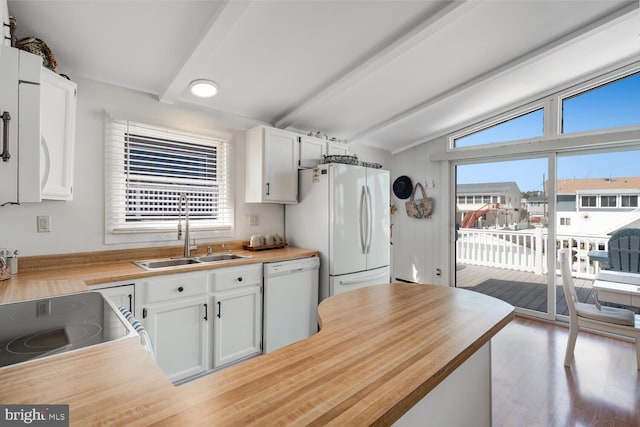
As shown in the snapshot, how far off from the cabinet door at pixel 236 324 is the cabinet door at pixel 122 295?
1.89 feet

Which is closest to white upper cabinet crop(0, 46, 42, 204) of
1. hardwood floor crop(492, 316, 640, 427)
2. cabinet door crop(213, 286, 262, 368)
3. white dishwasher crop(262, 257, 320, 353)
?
cabinet door crop(213, 286, 262, 368)

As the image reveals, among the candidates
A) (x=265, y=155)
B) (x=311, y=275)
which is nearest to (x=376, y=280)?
(x=311, y=275)

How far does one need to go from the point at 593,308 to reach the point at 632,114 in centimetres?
214

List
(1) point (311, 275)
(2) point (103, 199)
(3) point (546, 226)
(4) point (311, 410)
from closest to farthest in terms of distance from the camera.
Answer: (4) point (311, 410), (2) point (103, 199), (1) point (311, 275), (3) point (546, 226)

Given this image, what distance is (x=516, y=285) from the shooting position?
13.5 ft

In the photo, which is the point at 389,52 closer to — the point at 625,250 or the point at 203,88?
the point at 203,88

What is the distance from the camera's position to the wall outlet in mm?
2246

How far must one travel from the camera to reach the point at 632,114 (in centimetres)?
326

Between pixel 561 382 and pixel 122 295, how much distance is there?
3.25m

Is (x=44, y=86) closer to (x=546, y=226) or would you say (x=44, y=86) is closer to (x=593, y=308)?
(x=593, y=308)

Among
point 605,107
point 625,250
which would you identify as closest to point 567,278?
point 625,250

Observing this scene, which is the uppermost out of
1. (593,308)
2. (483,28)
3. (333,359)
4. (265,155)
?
(483,28)

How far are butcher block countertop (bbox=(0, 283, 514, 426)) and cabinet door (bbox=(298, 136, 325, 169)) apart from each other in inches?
99.8

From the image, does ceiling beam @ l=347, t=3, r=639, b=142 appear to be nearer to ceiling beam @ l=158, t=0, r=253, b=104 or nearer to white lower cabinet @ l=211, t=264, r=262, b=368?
ceiling beam @ l=158, t=0, r=253, b=104
